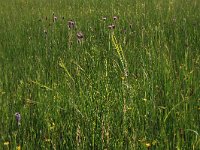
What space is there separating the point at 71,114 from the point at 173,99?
23.8 inches

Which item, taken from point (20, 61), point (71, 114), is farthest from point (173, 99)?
point (20, 61)

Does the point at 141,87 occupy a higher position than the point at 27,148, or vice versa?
the point at 141,87

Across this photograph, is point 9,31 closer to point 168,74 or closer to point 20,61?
point 20,61

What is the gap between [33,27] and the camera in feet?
17.2

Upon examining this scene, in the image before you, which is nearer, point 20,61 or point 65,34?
point 20,61

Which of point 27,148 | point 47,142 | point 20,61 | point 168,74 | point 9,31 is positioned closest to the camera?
point 27,148

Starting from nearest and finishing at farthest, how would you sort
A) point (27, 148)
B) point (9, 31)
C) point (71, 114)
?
point (27, 148) → point (71, 114) → point (9, 31)

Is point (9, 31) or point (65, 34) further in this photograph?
point (9, 31)

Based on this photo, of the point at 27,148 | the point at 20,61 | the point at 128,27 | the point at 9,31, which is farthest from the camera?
the point at 9,31

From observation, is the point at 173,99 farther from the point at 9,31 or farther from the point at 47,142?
the point at 9,31

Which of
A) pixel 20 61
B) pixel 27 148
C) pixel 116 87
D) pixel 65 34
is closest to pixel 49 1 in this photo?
pixel 65 34

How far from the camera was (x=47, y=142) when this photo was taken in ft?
6.50

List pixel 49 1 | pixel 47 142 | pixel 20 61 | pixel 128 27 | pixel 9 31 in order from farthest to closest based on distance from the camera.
Result: 1. pixel 49 1
2. pixel 9 31
3. pixel 128 27
4. pixel 20 61
5. pixel 47 142

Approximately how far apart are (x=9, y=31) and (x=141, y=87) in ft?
10.4
